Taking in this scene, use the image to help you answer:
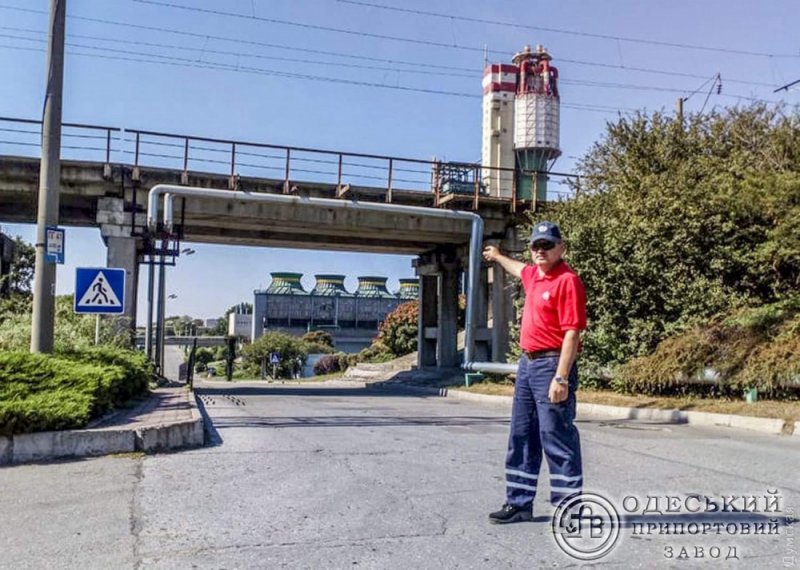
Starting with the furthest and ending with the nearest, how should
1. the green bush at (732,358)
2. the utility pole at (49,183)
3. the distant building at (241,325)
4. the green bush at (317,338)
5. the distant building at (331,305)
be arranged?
the distant building at (241,325) < the distant building at (331,305) < the green bush at (317,338) < the green bush at (732,358) < the utility pole at (49,183)

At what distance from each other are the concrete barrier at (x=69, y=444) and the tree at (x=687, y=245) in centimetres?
1138

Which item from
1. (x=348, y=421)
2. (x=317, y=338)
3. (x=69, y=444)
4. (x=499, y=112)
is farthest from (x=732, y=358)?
(x=317, y=338)

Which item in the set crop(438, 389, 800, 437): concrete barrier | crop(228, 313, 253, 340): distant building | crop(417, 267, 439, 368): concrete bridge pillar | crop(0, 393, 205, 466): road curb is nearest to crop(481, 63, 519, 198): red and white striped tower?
crop(417, 267, 439, 368): concrete bridge pillar

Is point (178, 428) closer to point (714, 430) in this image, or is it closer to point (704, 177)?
point (714, 430)

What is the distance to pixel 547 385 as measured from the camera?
446cm

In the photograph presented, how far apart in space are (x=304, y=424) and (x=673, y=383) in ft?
24.8

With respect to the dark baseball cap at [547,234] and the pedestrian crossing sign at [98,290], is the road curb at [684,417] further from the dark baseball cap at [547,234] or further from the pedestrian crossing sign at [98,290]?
the pedestrian crossing sign at [98,290]

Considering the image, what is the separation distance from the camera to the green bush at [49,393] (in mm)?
6820

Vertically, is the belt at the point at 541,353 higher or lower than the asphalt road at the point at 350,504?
higher

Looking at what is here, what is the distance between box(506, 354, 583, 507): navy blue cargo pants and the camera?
4.42 metres

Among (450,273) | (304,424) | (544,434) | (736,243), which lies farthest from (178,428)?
(450,273)

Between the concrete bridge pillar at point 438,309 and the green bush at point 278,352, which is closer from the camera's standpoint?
the concrete bridge pillar at point 438,309

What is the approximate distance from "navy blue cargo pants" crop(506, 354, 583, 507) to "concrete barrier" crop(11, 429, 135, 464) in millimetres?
4224

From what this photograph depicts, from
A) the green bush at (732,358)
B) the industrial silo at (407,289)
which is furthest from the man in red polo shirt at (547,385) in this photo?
the industrial silo at (407,289)
